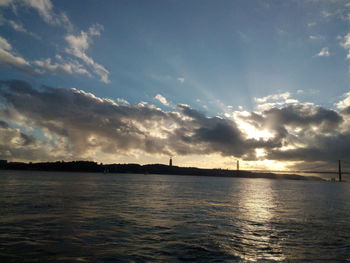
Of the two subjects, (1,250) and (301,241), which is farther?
(301,241)

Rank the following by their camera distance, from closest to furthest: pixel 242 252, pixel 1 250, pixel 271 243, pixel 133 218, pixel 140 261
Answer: pixel 140 261 → pixel 1 250 → pixel 242 252 → pixel 271 243 → pixel 133 218

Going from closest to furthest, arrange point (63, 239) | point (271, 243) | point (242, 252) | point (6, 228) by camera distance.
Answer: point (242, 252) → point (63, 239) → point (271, 243) → point (6, 228)

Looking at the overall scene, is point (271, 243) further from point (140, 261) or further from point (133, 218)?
point (133, 218)


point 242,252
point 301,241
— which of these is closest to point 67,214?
point 242,252

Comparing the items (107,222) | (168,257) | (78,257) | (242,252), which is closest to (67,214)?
(107,222)

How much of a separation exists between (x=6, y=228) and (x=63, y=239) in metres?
5.09

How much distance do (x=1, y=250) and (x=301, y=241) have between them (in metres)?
17.0

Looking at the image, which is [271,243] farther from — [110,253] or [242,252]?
[110,253]

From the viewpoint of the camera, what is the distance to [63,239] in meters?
15.6

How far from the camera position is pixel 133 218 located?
77.3ft

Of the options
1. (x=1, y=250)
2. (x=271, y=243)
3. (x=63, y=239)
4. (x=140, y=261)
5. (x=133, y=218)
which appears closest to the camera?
(x=140, y=261)

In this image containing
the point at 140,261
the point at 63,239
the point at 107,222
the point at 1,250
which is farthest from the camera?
the point at 107,222

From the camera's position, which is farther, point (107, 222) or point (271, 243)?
point (107, 222)

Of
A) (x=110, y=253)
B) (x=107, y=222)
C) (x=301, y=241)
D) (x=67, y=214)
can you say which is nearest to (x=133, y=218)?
(x=107, y=222)
